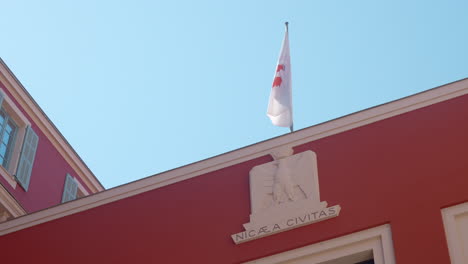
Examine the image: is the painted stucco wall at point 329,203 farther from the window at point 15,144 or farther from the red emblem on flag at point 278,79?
the window at point 15,144

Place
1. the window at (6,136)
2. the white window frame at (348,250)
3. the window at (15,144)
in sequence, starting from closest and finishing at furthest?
the white window frame at (348,250), the window at (15,144), the window at (6,136)

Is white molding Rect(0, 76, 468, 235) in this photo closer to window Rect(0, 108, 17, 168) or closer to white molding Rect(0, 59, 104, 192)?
window Rect(0, 108, 17, 168)

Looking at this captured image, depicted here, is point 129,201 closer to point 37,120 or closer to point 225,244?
point 225,244

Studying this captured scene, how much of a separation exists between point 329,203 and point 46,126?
973cm

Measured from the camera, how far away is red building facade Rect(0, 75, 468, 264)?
11227 millimetres

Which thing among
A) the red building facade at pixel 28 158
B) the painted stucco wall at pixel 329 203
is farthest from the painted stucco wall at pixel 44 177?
the painted stucco wall at pixel 329 203

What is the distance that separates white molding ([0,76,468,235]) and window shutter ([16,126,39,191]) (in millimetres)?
4829

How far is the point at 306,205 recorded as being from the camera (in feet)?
39.2

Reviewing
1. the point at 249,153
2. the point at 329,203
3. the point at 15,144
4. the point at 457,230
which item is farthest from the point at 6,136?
the point at 457,230

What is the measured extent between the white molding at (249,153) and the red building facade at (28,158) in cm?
412

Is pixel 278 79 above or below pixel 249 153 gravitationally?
above

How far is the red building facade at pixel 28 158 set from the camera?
18.3m

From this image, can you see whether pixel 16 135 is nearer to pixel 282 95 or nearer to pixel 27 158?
pixel 27 158

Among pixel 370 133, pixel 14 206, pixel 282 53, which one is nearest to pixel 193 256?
pixel 370 133
